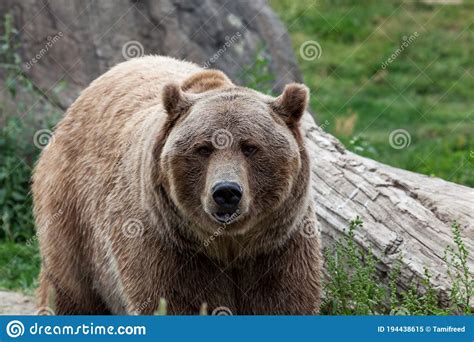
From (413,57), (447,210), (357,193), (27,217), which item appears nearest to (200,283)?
(357,193)

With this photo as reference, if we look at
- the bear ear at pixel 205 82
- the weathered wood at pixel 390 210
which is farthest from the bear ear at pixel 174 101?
the weathered wood at pixel 390 210

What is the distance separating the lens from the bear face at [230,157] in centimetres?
527

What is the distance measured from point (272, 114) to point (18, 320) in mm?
1913

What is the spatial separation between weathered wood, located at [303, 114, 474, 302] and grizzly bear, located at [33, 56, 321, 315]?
0.66 m

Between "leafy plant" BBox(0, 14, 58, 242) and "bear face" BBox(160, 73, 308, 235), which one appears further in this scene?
"leafy plant" BBox(0, 14, 58, 242)

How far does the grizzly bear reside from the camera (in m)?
5.30

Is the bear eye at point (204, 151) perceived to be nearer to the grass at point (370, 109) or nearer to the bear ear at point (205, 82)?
the bear ear at point (205, 82)

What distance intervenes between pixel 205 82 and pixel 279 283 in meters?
1.30

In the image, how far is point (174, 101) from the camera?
5520 mm

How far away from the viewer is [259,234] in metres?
5.49

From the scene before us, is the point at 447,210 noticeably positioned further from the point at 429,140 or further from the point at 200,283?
the point at 429,140

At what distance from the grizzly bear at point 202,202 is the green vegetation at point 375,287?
258 mm

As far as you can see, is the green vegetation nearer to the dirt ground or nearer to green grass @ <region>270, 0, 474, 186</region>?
the dirt ground


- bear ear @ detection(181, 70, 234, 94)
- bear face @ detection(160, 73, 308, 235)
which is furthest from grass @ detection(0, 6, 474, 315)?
bear ear @ detection(181, 70, 234, 94)
